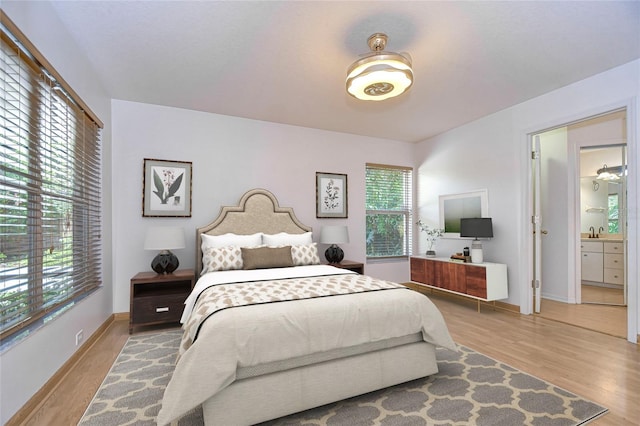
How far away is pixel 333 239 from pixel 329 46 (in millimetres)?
2510

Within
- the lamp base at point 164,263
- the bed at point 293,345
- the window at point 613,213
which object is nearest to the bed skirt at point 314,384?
the bed at point 293,345

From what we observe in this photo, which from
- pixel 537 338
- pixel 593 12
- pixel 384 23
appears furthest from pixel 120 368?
pixel 593 12

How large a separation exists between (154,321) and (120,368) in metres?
0.93

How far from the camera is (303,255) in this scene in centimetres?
391

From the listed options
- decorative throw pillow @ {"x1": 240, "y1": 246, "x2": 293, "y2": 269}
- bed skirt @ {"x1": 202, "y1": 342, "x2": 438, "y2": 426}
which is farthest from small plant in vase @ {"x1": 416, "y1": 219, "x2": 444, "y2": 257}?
bed skirt @ {"x1": 202, "y1": 342, "x2": 438, "y2": 426}

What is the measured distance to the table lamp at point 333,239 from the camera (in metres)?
4.46

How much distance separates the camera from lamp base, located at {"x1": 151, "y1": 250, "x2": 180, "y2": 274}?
361 cm

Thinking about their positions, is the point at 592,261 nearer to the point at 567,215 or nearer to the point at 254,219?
the point at 567,215

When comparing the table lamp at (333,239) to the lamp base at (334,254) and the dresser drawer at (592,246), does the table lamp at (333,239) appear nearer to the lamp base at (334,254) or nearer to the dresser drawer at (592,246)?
the lamp base at (334,254)

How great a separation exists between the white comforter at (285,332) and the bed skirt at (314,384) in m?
0.10

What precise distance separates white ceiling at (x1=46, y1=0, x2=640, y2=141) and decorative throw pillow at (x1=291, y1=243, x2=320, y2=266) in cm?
180

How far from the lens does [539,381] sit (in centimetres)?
226

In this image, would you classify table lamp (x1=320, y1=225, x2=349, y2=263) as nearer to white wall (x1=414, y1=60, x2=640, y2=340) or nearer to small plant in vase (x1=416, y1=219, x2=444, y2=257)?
small plant in vase (x1=416, y1=219, x2=444, y2=257)

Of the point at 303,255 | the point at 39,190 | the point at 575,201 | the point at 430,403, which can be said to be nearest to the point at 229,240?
the point at 303,255
